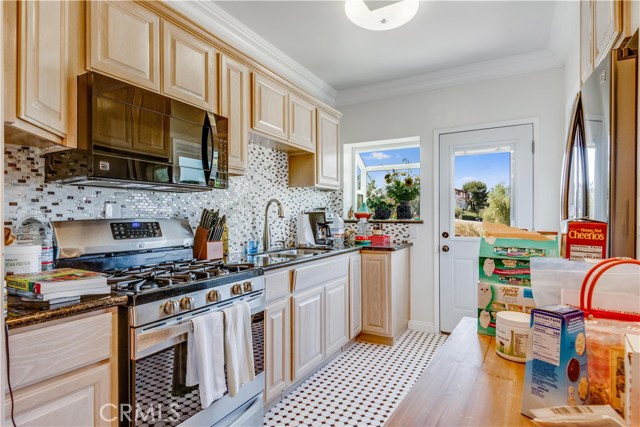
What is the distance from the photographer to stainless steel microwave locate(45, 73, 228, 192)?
149cm

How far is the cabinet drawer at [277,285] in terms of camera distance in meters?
2.06

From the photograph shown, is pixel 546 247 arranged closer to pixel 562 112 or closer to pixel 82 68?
pixel 82 68

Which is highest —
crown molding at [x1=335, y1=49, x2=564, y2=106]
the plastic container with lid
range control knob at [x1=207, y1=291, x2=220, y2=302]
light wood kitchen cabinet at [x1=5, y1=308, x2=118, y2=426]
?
crown molding at [x1=335, y1=49, x2=564, y2=106]

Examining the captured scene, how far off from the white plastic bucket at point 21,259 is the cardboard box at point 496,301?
5.39ft

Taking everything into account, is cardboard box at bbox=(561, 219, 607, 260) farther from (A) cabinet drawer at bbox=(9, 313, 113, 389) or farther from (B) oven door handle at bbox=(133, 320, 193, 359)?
(A) cabinet drawer at bbox=(9, 313, 113, 389)

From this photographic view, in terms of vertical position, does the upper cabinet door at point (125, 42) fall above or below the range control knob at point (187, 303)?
above

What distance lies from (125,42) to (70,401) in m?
1.49

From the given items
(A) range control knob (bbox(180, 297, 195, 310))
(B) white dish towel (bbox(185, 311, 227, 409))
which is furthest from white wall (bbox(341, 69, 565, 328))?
(A) range control knob (bbox(180, 297, 195, 310))

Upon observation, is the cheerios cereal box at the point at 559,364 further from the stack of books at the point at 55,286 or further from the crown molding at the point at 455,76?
the crown molding at the point at 455,76

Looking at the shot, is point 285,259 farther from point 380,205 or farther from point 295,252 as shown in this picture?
point 380,205

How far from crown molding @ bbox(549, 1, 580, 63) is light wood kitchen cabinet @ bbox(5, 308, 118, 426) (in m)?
3.04

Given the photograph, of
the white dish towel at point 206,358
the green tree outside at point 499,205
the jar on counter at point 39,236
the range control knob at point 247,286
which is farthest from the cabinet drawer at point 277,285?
the green tree outside at point 499,205

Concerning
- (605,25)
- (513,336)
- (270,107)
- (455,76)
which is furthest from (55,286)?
(455,76)

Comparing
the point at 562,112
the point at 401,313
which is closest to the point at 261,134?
the point at 401,313
